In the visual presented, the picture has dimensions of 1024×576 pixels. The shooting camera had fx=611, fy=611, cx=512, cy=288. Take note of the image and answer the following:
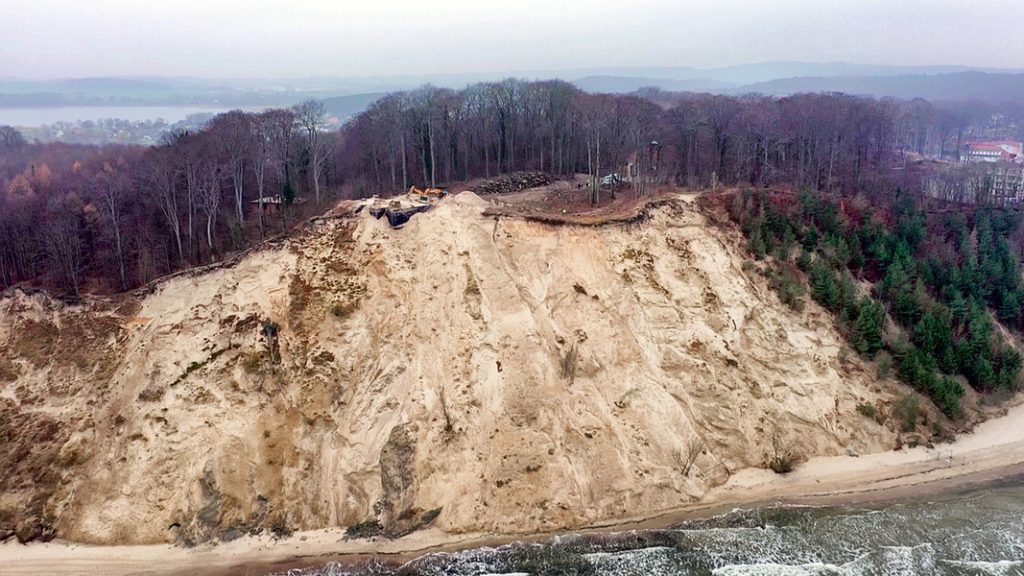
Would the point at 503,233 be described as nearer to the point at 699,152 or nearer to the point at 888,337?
the point at 888,337

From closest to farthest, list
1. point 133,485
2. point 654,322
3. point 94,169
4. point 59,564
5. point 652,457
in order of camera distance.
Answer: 1. point 59,564
2. point 133,485
3. point 652,457
4. point 654,322
5. point 94,169

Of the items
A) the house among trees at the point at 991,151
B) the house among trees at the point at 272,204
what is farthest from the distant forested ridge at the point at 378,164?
the house among trees at the point at 991,151

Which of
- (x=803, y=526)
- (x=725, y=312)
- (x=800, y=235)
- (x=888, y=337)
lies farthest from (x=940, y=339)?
(x=803, y=526)

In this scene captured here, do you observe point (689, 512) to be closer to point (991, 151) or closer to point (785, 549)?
point (785, 549)

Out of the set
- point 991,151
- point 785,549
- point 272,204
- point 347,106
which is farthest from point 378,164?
point 347,106

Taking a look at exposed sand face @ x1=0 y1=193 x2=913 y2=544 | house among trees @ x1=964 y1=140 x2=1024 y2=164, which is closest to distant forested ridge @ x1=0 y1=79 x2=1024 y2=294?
exposed sand face @ x1=0 y1=193 x2=913 y2=544

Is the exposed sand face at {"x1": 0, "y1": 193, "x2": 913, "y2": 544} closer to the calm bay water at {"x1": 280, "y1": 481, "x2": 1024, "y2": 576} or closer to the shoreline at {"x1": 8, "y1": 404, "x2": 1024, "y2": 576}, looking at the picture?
the shoreline at {"x1": 8, "y1": 404, "x2": 1024, "y2": 576}
